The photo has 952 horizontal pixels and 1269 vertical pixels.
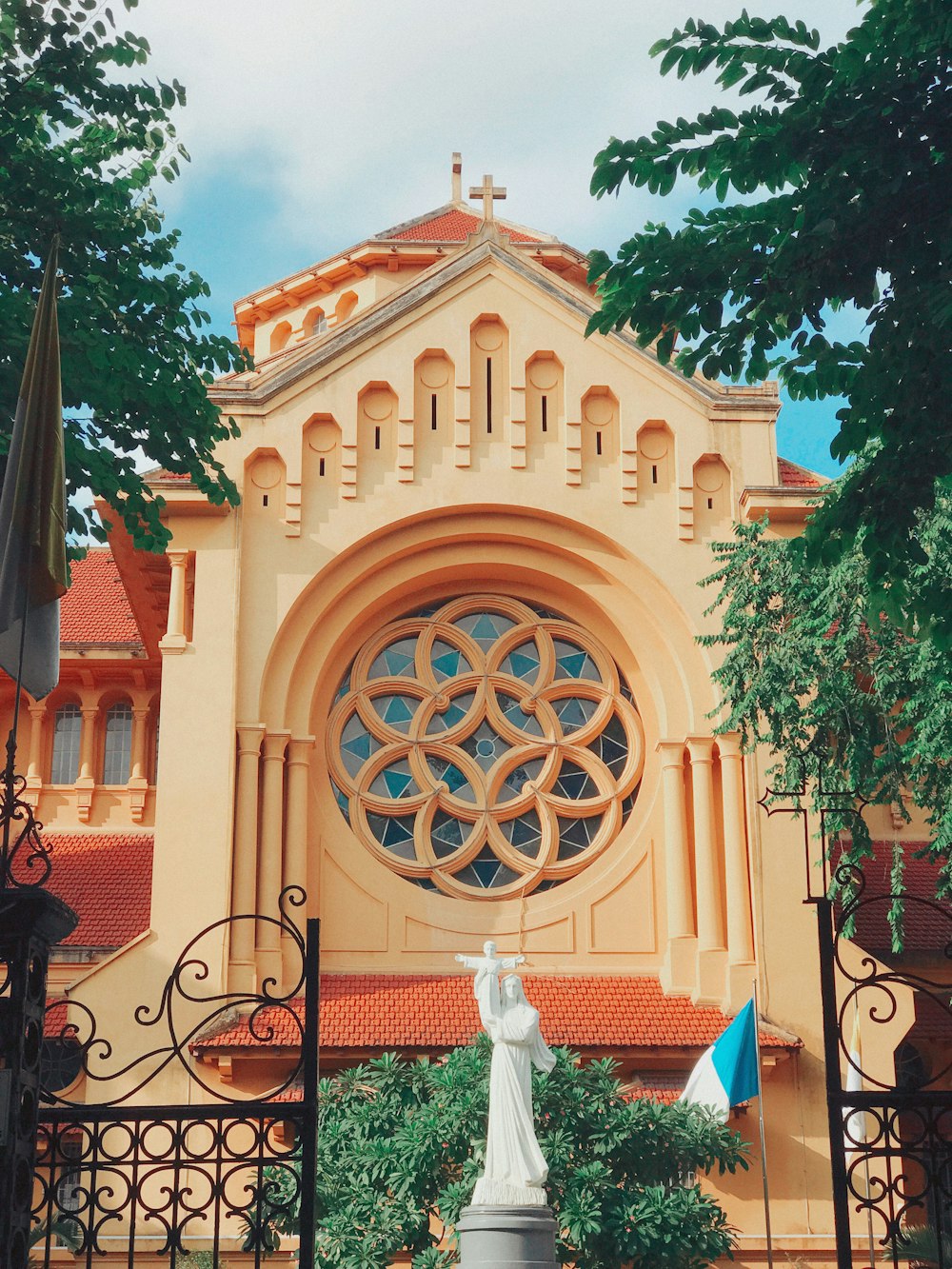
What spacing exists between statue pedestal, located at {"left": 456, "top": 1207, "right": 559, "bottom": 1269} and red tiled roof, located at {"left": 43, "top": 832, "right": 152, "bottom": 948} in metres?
7.74

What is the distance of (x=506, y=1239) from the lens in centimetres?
1634

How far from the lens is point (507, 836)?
78.1 ft

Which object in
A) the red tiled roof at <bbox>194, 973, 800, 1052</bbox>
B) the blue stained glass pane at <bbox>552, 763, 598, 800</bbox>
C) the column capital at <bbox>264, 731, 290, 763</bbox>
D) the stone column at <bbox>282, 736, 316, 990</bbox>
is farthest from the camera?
the blue stained glass pane at <bbox>552, 763, 598, 800</bbox>

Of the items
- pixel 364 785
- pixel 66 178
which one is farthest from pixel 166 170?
pixel 364 785

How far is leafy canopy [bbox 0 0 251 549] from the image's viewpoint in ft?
45.1

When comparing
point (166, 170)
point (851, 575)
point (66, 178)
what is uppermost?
point (166, 170)

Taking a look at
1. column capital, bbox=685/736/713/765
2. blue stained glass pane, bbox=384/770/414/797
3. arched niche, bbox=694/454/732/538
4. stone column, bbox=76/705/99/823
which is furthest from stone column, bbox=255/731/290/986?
arched niche, bbox=694/454/732/538

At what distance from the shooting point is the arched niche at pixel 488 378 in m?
24.4

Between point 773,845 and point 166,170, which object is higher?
point 166,170

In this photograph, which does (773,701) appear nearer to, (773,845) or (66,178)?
(773,845)

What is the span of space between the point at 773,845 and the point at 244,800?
6.67 metres

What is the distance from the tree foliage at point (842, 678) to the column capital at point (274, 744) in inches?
221

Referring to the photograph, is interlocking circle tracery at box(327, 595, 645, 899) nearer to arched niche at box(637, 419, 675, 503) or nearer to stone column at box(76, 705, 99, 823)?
arched niche at box(637, 419, 675, 503)

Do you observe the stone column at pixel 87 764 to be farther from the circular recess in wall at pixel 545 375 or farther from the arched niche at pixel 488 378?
the circular recess in wall at pixel 545 375
